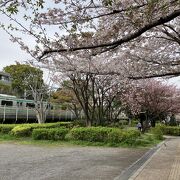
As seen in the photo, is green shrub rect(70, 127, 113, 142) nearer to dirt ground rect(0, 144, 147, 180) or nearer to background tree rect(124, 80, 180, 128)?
dirt ground rect(0, 144, 147, 180)

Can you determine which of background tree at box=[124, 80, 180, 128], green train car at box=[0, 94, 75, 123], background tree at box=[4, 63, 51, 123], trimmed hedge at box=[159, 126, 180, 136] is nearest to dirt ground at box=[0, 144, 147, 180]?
background tree at box=[124, 80, 180, 128]

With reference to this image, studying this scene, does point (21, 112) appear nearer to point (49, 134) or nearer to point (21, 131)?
point (21, 131)

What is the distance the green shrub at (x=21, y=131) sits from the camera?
2391cm

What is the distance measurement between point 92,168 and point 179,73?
5531mm

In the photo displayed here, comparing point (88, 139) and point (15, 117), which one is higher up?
point (15, 117)

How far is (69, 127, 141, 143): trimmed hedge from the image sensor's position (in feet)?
69.3

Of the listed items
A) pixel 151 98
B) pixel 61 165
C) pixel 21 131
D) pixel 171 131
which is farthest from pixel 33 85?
pixel 61 165

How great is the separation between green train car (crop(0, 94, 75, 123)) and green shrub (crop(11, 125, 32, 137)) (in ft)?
33.4

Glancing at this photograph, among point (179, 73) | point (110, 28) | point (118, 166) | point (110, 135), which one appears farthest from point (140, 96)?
point (110, 28)

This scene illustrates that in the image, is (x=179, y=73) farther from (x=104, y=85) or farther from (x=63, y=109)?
(x=63, y=109)

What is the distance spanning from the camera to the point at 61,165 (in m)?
12.5

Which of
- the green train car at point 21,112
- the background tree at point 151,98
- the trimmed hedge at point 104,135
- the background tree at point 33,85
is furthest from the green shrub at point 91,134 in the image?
the background tree at point 33,85

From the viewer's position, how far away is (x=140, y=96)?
114 ft

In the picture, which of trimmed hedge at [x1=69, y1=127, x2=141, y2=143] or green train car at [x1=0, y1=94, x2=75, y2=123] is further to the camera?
green train car at [x1=0, y1=94, x2=75, y2=123]
